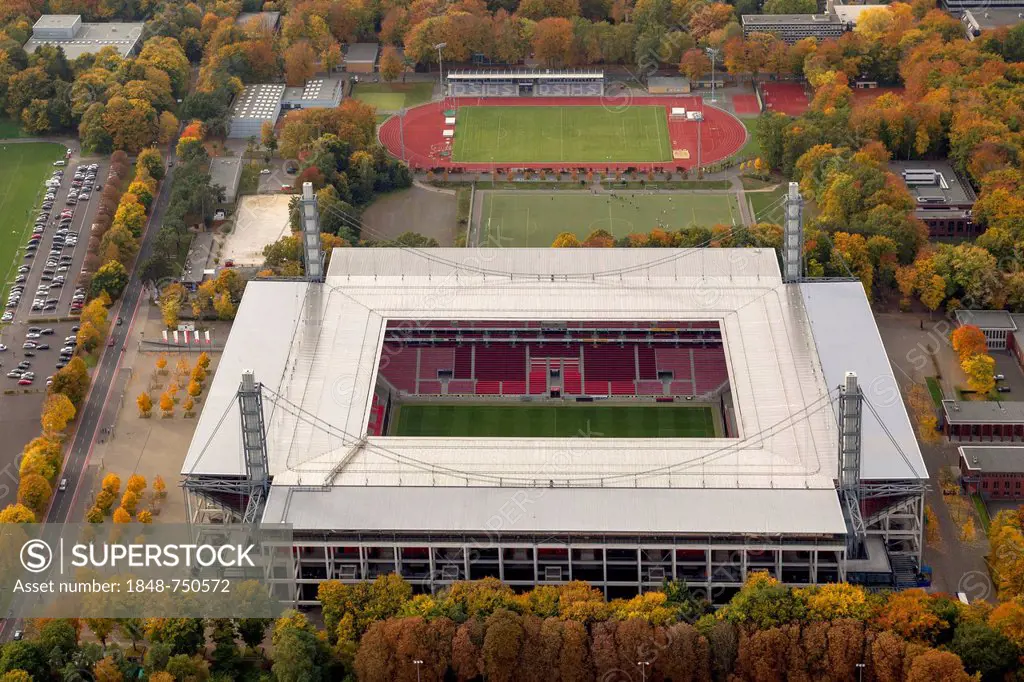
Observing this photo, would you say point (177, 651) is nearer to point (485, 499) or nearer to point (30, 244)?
point (485, 499)

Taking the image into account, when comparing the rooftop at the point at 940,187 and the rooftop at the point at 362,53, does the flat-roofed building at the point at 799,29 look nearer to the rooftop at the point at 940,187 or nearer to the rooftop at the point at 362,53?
the rooftop at the point at 940,187

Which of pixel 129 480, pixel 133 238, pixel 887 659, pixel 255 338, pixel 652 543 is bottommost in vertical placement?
pixel 887 659

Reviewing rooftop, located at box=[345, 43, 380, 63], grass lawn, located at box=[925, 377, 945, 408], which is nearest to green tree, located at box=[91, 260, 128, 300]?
rooftop, located at box=[345, 43, 380, 63]

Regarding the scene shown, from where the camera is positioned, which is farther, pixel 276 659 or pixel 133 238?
pixel 133 238

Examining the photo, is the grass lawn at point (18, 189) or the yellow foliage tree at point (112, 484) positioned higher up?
the grass lawn at point (18, 189)

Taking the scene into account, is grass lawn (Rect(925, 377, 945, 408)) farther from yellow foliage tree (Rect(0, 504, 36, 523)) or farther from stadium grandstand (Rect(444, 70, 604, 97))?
yellow foliage tree (Rect(0, 504, 36, 523))

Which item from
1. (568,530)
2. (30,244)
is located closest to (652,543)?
(568,530)

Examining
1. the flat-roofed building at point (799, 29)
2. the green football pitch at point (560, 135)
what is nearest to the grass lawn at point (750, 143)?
the green football pitch at point (560, 135)

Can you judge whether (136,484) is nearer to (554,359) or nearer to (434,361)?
(434,361)
